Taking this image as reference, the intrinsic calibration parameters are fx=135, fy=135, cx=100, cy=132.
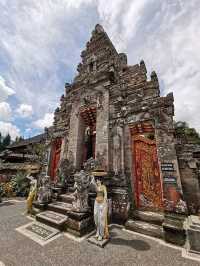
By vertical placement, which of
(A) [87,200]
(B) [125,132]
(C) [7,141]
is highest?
(C) [7,141]

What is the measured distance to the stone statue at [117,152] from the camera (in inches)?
268

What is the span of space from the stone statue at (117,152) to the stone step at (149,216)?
6.22 ft

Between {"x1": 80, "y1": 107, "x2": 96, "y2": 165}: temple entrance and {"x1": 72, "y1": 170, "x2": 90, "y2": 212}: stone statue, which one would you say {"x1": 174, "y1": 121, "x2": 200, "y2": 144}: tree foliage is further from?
{"x1": 80, "y1": 107, "x2": 96, "y2": 165}: temple entrance

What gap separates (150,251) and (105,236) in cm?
140

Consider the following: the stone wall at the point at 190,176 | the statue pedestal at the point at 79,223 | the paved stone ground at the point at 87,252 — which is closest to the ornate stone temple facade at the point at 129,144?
the stone wall at the point at 190,176

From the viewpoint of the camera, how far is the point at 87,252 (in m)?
3.84

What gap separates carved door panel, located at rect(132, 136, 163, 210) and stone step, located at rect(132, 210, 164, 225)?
0.78ft

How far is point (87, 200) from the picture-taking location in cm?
562

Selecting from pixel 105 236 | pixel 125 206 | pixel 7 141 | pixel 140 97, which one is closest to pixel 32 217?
pixel 105 236

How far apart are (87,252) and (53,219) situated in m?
2.35

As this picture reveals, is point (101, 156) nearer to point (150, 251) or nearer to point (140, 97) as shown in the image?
point (140, 97)

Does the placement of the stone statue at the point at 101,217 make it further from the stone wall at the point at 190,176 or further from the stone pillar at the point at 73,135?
the stone pillar at the point at 73,135

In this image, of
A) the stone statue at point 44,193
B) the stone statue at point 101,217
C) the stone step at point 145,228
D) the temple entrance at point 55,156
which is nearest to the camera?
the stone statue at point 101,217

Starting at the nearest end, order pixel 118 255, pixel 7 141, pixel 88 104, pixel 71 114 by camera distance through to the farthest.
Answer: pixel 118 255, pixel 88 104, pixel 71 114, pixel 7 141
